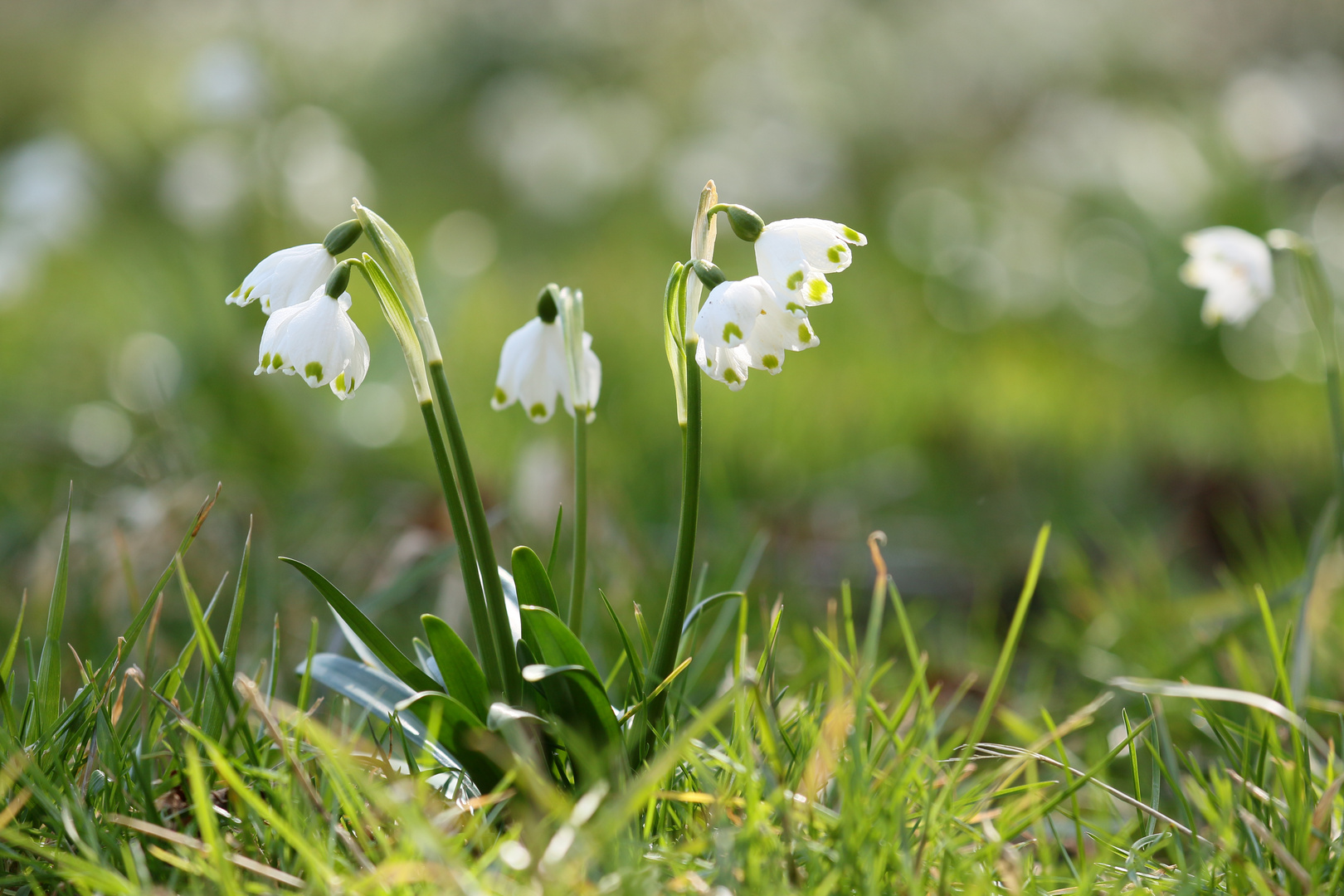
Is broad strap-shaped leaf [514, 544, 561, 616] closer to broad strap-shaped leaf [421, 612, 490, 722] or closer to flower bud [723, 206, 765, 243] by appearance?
broad strap-shaped leaf [421, 612, 490, 722]

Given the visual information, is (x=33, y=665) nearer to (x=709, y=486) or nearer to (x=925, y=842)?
(x=925, y=842)

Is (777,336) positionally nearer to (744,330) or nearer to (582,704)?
(744,330)

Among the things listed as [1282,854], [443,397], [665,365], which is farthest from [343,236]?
[665,365]

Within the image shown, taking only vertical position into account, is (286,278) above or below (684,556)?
above

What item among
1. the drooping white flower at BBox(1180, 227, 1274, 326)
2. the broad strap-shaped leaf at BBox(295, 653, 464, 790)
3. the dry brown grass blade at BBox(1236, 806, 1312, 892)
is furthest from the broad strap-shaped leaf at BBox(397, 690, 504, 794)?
the drooping white flower at BBox(1180, 227, 1274, 326)

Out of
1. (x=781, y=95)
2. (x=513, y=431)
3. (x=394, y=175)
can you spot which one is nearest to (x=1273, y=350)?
(x=513, y=431)
